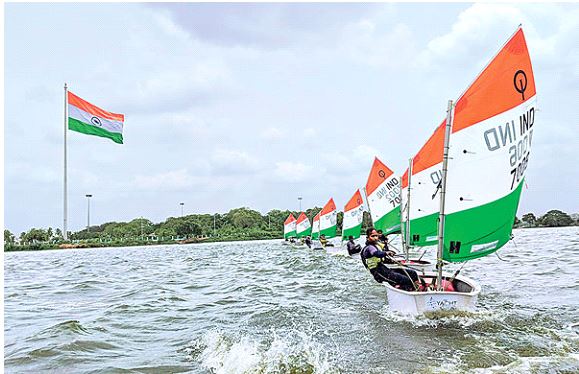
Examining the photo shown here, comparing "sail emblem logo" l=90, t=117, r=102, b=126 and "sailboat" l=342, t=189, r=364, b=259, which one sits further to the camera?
"sailboat" l=342, t=189, r=364, b=259

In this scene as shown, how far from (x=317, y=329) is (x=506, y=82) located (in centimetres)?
583

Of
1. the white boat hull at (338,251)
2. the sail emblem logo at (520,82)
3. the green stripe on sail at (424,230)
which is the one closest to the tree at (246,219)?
the white boat hull at (338,251)

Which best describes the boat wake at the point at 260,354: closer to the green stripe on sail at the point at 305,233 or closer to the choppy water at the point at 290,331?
the choppy water at the point at 290,331

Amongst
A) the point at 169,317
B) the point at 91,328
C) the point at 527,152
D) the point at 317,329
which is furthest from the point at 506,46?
the point at 91,328

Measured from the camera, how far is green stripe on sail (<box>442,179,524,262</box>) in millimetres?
→ 9648

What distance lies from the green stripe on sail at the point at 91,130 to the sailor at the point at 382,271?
19964 mm

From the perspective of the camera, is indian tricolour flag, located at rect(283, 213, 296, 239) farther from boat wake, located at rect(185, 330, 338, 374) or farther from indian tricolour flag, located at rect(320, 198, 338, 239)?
boat wake, located at rect(185, 330, 338, 374)

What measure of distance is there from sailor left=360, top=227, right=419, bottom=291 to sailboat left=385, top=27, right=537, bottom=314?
0.50 m

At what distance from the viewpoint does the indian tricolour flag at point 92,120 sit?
25969mm

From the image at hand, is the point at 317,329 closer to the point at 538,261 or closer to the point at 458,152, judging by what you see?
the point at 458,152

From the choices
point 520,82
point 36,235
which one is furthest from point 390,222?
point 36,235

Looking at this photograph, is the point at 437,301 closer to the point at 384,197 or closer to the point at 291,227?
the point at 384,197

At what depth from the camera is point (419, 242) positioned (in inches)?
592

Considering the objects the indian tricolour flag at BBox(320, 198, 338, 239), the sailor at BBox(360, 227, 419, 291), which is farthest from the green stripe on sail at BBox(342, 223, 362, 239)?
the sailor at BBox(360, 227, 419, 291)
